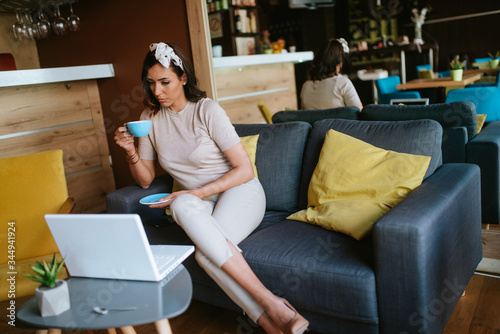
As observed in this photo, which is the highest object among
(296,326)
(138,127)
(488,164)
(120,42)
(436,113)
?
(120,42)

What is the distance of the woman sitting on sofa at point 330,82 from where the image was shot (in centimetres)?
325

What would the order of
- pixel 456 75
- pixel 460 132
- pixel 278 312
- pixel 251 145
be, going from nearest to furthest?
pixel 278 312 → pixel 251 145 → pixel 460 132 → pixel 456 75

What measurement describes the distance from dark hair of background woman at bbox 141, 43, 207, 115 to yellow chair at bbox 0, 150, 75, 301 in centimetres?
56

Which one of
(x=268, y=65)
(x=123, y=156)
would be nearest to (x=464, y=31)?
(x=268, y=65)

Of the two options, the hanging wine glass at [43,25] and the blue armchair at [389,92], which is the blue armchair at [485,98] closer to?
the blue armchair at [389,92]

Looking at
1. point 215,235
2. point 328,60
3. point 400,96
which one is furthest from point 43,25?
point 400,96

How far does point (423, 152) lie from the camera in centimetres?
184

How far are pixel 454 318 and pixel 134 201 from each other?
150 centimetres

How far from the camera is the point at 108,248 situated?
1212mm

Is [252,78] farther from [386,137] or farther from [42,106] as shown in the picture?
[386,137]

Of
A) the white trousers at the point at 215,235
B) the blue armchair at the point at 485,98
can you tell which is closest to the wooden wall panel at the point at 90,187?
the white trousers at the point at 215,235

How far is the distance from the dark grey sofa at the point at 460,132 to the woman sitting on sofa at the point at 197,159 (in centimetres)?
80

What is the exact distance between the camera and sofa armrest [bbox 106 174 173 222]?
2.11 meters

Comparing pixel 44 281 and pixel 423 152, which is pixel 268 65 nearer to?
pixel 423 152
